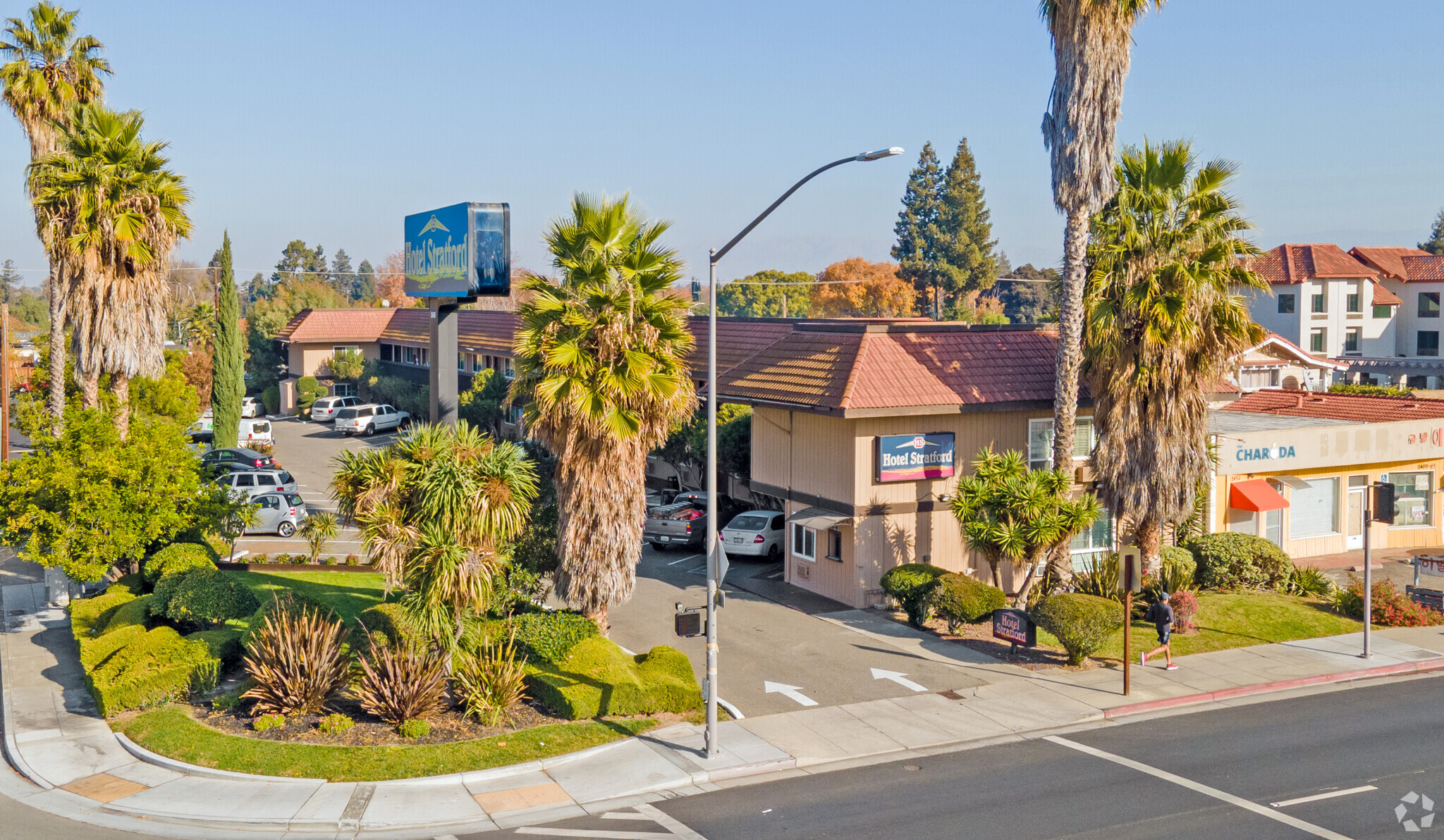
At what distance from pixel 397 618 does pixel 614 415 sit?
216 inches

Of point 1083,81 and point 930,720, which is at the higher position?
point 1083,81

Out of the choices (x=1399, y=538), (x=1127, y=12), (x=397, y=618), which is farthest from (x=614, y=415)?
(x=1399, y=538)

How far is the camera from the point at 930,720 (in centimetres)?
1958

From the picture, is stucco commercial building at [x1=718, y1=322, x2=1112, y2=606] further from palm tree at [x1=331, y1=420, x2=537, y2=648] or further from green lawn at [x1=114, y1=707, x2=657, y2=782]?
green lawn at [x1=114, y1=707, x2=657, y2=782]

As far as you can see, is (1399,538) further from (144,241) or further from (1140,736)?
(144,241)

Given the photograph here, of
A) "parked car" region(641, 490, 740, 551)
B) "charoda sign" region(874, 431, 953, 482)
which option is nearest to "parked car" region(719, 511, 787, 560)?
"parked car" region(641, 490, 740, 551)

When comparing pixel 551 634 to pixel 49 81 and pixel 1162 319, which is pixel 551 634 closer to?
pixel 1162 319

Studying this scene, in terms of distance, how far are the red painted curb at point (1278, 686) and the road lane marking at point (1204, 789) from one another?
203 cm

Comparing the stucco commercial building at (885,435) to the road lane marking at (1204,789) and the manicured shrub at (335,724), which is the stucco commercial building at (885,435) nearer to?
the road lane marking at (1204,789)

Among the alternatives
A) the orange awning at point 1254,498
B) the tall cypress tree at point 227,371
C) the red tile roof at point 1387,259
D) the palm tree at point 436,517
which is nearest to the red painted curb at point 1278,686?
the orange awning at point 1254,498

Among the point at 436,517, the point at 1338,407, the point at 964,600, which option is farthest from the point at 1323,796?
the point at 1338,407

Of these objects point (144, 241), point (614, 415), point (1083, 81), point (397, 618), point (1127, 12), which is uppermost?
point (1127, 12)

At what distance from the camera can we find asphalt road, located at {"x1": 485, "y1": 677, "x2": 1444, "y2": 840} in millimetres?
14648

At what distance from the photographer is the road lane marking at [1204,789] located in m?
14.6
